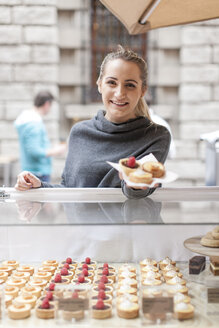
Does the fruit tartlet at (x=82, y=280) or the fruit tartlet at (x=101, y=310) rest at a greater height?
the fruit tartlet at (x=101, y=310)

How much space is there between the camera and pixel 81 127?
78.0 inches

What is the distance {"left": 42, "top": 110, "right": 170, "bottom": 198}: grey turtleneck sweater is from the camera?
175 centimetres

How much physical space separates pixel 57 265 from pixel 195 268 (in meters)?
0.49

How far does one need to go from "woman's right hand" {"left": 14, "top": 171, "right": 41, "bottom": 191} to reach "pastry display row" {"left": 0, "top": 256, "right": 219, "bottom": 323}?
0.29 m

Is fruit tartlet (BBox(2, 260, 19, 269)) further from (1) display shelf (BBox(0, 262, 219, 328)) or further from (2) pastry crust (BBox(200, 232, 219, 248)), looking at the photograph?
(2) pastry crust (BBox(200, 232, 219, 248))

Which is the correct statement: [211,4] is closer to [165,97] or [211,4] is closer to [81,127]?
[81,127]

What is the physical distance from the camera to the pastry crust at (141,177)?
125cm

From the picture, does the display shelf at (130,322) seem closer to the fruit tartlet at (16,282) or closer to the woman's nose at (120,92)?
the fruit tartlet at (16,282)

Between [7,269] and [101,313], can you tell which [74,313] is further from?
[7,269]

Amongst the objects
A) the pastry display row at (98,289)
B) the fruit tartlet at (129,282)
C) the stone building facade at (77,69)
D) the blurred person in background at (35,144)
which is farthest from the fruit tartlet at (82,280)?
the stone building facade at (77,69)

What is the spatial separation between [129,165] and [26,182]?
1.60 feet

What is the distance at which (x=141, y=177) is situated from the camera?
4.10ft

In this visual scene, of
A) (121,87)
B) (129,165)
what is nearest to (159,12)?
(121,87)

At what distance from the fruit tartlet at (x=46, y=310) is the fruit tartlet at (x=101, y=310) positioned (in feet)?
0.37
